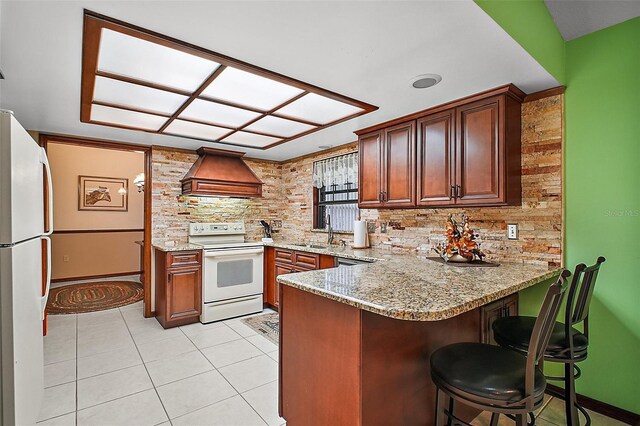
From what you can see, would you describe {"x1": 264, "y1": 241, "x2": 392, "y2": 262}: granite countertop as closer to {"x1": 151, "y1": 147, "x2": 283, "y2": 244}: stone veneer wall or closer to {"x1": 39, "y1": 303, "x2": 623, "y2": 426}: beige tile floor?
{"x1": 39, "y1": 303, "x2": 623, "y2": 426}: beige tile floor

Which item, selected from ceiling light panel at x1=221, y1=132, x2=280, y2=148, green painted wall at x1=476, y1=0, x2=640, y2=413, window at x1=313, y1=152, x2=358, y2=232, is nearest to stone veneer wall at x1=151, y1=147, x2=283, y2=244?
Result: ceiling light panel at x1=221, y1=132, x2=280, y2=148

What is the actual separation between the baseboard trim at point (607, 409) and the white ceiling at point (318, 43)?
2.10 metres

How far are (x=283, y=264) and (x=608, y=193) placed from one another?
331cm

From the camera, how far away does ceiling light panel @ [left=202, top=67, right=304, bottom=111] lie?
7.37 feet

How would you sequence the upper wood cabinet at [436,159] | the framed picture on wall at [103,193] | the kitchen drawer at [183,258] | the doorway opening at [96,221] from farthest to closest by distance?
the framed picture on wall at [103,193] < the doorway opening at [96,221] < the kitchen drawer at [183,258] < the upper wood cabinet at [436,159]

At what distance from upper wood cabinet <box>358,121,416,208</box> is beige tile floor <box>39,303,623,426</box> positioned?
1819 millimetres

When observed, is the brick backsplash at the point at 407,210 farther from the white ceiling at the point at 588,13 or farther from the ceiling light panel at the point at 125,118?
the ceiling light panel at the point at 125,118

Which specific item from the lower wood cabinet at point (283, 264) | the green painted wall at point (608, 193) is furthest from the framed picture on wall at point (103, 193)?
the green painted wall at point (608, 193)

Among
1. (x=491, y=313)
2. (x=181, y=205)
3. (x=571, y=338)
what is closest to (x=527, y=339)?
(x=571, y=338)

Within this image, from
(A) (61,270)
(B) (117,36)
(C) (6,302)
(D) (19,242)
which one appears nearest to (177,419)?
(C) (6,302)

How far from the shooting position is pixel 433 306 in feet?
4.20

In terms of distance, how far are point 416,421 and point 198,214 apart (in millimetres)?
3874

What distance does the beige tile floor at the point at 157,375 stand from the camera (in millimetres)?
2156

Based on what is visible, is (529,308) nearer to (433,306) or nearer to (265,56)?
(433,306)
